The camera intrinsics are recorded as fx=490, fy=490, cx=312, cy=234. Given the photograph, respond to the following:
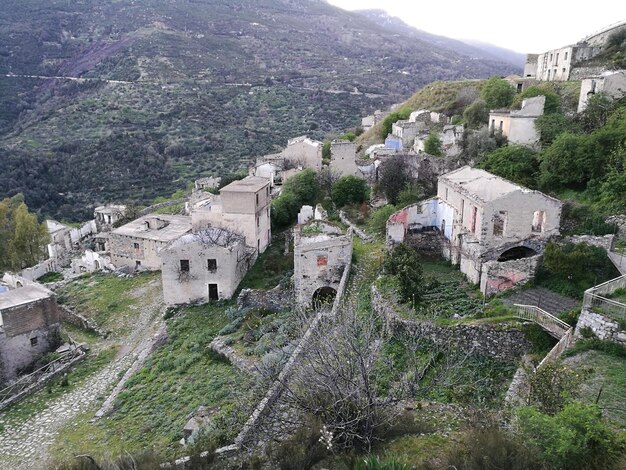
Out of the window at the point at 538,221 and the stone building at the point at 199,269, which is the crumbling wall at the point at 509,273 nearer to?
the window at the point at 538,221

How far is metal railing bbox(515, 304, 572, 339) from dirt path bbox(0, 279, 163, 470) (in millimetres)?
12987

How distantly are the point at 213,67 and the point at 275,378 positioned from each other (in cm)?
8298

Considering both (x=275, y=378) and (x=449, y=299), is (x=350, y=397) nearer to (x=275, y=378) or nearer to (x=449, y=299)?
(x=275, y=378)

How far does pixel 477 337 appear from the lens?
12.8 m

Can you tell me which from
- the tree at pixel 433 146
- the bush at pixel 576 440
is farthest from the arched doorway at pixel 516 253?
the tree at pixel 433 146

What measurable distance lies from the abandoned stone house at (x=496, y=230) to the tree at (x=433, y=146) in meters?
12.2

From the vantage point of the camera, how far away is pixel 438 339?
1306 cm

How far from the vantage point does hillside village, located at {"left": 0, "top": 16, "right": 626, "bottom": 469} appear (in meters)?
9.74

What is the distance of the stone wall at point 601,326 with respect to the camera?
10898 mm

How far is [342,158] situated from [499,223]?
15393 mm

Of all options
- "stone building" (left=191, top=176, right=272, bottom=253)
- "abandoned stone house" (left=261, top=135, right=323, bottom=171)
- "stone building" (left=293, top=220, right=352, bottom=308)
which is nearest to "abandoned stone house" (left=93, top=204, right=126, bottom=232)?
"abandoned stone house" (left=261, top=135, right=323, bottom=171)

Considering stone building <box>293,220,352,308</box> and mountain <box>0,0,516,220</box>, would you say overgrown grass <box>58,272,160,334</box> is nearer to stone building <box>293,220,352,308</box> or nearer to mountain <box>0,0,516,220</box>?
stone building <box>293,220,352,308</box>

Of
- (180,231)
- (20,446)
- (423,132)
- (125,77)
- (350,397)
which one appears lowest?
(20,446)

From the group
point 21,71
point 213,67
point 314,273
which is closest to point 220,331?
point 314,273
